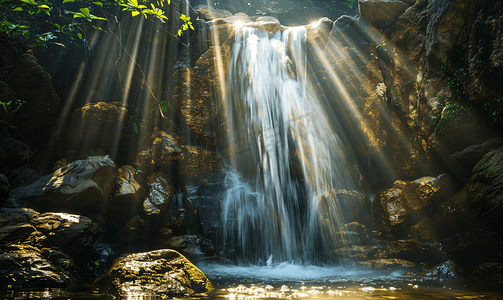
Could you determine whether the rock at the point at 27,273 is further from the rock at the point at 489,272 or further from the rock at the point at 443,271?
the rock at the point at 489,272

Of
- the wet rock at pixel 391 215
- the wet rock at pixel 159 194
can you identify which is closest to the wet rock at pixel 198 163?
the wet rock at pixel 159 194

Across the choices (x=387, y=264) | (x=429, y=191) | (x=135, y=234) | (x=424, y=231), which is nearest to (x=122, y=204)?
(x=135, y=234)

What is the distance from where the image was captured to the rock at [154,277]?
3291 millimetres

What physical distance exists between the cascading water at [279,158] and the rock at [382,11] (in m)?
2.45

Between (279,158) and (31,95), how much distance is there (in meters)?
7.97

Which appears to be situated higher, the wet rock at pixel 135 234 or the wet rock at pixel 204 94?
the wet rock at pixel 204 94

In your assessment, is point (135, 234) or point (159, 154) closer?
point (135, 234)

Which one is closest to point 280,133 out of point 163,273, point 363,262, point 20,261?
point 363,262

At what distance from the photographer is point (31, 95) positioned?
7992mm

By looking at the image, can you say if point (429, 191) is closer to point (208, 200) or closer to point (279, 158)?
point (279, 158)

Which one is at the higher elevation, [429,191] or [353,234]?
[429,191]

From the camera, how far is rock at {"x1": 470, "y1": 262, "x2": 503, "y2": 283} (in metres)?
4.41

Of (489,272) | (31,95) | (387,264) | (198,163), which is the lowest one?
(489,272)

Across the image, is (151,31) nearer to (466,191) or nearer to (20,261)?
(20,261)
